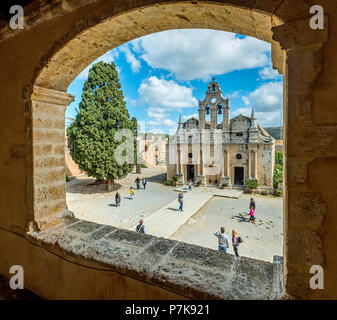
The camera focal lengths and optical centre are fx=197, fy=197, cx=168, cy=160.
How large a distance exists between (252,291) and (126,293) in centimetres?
90

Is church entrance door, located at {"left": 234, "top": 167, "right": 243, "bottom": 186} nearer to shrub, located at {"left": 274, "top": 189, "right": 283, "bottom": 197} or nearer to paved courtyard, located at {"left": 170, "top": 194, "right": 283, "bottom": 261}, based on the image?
shrub, located at {"left": 274, "top": 189, "right": 283, "bottom": 197}

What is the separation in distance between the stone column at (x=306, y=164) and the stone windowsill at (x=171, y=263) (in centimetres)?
25

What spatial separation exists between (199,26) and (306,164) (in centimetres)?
134

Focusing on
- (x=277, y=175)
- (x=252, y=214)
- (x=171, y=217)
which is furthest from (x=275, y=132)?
(x=171, y=217)

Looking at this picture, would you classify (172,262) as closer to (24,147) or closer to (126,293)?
(126,293)

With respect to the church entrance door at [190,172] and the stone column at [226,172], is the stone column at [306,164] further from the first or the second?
the church entrance door at [190,172]

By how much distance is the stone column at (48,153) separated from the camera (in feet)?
6.47

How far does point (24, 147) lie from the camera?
1.99 metres

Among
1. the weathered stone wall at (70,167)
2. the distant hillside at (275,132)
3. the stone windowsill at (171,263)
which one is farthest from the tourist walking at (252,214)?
the distant hillside at (275,132)

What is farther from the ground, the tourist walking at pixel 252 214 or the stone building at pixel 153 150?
the stone building at pixel 153 150

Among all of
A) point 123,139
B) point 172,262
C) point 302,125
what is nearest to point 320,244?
point 302,125

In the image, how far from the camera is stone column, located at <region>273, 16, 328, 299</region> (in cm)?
100

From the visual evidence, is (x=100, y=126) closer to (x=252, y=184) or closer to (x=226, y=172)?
(x=226, y=172)

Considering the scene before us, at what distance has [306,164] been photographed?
1029mm
